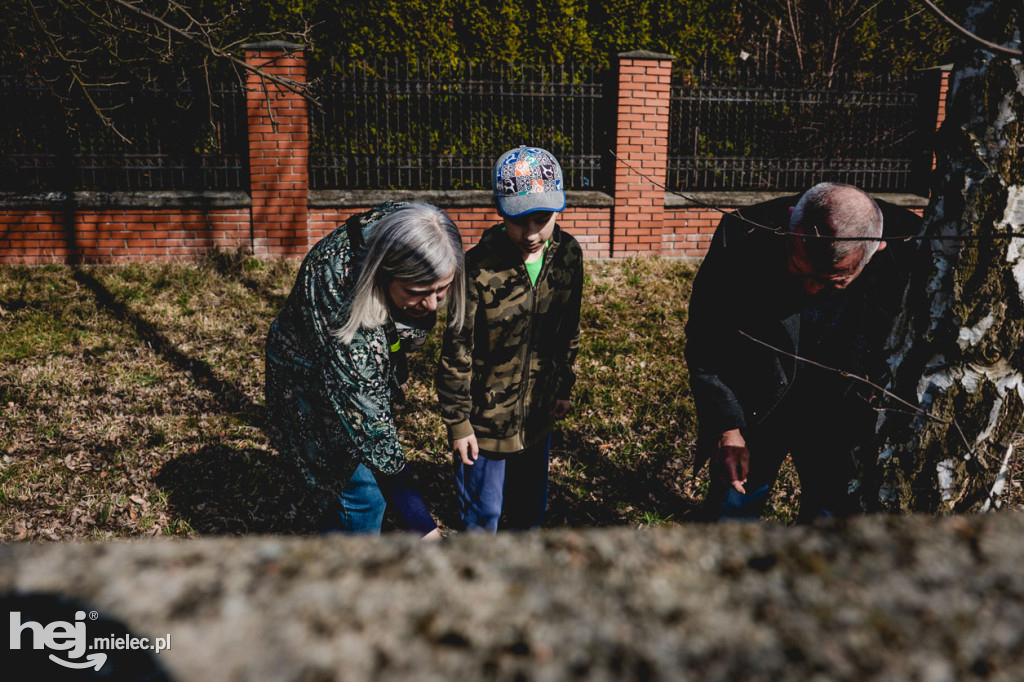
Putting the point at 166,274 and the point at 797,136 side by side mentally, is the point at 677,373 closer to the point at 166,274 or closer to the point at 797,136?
the point at 166,274

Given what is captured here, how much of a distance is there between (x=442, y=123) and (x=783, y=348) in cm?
736

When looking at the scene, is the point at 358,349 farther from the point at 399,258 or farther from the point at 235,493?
the point at 235,493

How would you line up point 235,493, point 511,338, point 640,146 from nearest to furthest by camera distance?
1. point 511,338
2. point 235,493
3. point 640,146

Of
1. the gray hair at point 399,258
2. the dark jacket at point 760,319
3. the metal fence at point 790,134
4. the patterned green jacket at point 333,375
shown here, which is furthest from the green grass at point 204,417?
the metal fence at point 790,134

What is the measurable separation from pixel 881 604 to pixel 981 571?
12cm

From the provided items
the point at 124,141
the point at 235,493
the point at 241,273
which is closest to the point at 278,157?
the point at 241,273

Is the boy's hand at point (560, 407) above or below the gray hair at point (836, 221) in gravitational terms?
below

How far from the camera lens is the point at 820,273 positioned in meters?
2.51

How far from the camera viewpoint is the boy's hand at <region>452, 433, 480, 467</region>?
2.83 m

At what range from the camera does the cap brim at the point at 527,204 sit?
2758 millimetres

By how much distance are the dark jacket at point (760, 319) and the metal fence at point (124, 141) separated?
24.2 ft

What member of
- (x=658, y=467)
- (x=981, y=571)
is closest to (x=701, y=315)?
(x=658, y=467)

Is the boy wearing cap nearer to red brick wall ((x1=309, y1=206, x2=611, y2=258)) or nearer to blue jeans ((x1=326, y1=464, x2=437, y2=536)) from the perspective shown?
blue jeans ((x1=326, y1=464, x2=437, y2=536))

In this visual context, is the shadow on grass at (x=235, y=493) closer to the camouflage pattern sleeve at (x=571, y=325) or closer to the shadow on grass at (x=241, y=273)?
the camouflage pattern sleeve at (x=571, y=325)
